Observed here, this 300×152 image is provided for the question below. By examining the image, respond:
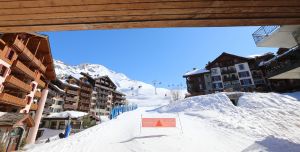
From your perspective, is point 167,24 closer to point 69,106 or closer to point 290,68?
point 290,68

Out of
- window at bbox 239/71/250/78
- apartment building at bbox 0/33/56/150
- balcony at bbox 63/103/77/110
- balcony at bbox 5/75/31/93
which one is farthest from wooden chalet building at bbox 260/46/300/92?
balcony at bbox 63/103/77/110

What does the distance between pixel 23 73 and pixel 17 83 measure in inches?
87.0

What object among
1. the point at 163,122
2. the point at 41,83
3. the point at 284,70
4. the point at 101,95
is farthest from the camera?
the point at 101,95

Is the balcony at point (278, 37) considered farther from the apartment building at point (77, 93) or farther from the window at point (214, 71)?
the apartment building at point (77, 93)

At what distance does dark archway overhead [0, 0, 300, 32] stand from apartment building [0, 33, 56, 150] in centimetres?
2162

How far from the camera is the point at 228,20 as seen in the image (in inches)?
124

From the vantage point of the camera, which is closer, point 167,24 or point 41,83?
point 167,24

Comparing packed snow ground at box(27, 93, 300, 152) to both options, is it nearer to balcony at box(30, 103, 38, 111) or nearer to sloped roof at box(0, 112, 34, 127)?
sloped roof at box(0, 112, 34, 127)

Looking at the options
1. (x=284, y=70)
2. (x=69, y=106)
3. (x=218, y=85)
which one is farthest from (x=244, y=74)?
(x=69, y=106)

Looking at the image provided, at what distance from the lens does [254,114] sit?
21.4 metres

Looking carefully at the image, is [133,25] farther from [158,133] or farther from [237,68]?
[237,68]

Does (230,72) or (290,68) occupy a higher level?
(230,72)

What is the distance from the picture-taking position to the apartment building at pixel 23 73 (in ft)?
67.3

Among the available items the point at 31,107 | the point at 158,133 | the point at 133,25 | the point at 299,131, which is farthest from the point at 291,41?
the point at 31,107
